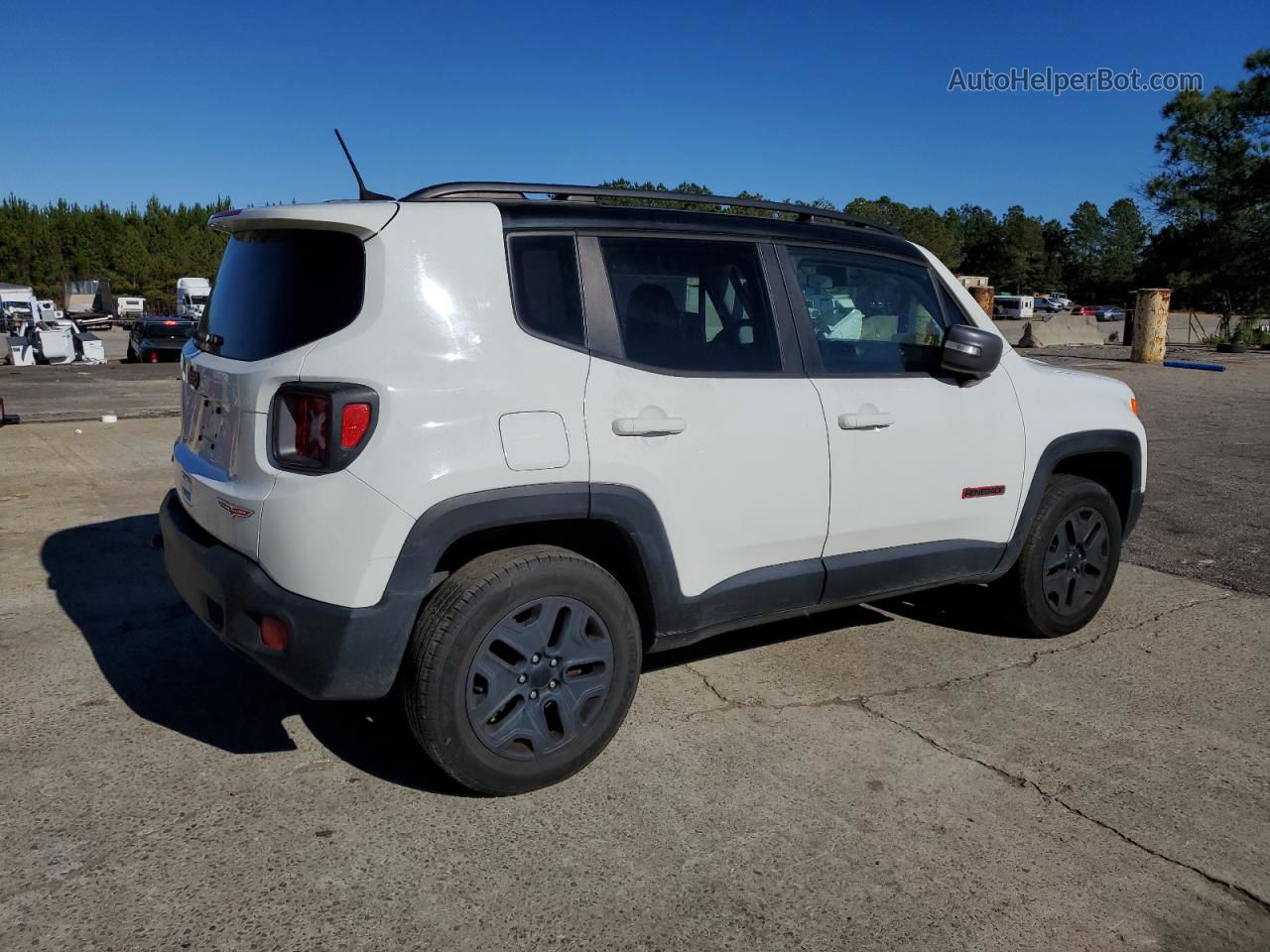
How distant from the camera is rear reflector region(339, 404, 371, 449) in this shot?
9.30 ft

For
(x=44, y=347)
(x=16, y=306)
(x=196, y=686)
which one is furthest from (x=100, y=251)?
(x=196, y=686)

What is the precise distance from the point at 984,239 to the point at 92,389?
120 metres

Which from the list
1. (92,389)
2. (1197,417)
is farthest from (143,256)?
(1197,417)

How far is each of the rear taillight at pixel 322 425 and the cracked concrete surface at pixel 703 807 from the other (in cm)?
110

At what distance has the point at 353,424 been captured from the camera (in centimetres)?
285

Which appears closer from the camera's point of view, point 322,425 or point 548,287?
point 322,425

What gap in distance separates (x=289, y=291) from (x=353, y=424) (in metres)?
0.60

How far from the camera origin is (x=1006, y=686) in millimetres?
4195

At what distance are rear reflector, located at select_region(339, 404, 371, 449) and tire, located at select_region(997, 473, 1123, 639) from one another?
3020 millimetres

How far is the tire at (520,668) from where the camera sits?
2.98 metres

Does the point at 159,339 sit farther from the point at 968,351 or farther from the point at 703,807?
the point at 703,807

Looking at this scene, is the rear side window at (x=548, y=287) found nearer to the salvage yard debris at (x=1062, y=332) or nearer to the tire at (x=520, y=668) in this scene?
the tire at (x=520, y=668)

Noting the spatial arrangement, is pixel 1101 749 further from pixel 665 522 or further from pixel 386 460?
pixel 386 460

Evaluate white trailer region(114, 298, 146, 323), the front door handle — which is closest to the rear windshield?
the front door handle
